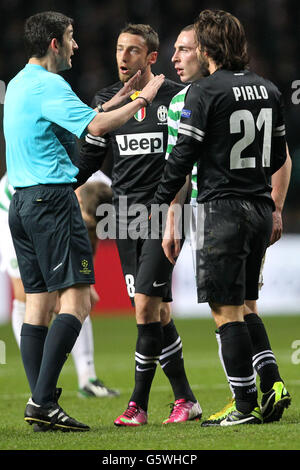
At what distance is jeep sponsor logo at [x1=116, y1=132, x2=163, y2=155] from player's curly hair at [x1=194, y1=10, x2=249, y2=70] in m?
0.90

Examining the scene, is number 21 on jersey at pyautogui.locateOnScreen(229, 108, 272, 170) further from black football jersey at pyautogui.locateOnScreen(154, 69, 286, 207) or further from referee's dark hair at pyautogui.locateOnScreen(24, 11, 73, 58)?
referee's dark hair at pyautogui.locateOnScreen(24, 11, 73, 58)

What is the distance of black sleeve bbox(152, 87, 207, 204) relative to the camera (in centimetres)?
476

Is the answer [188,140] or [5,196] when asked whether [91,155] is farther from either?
[5,196]

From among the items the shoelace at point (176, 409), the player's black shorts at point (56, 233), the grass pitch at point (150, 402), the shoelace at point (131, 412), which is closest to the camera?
the grass pitch at point (150, 402)

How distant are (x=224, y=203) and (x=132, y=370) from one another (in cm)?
433

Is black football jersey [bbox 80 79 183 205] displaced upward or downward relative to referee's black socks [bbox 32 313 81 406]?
upward

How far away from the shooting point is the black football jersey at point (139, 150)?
5.67m

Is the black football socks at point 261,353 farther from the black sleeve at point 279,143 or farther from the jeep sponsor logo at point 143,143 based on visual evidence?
the jeep sponsor logo at point 143,143

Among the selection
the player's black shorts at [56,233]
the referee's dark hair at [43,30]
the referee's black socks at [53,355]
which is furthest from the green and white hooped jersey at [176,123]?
the referee's black socks at [53,355]

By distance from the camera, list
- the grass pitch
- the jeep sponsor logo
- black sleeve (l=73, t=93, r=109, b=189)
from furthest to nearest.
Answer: black sleeve (l=73, t=93, r=109, b=189) < the jeep sponsor logo < the grass pitch

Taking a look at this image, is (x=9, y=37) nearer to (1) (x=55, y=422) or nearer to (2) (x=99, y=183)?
(2) (x=99, y=183)

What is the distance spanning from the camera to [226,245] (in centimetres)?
479

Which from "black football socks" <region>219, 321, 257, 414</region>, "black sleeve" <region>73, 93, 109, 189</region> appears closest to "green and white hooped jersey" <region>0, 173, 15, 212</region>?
"black sleeve" <region>73, 93, 109, 189</region>
